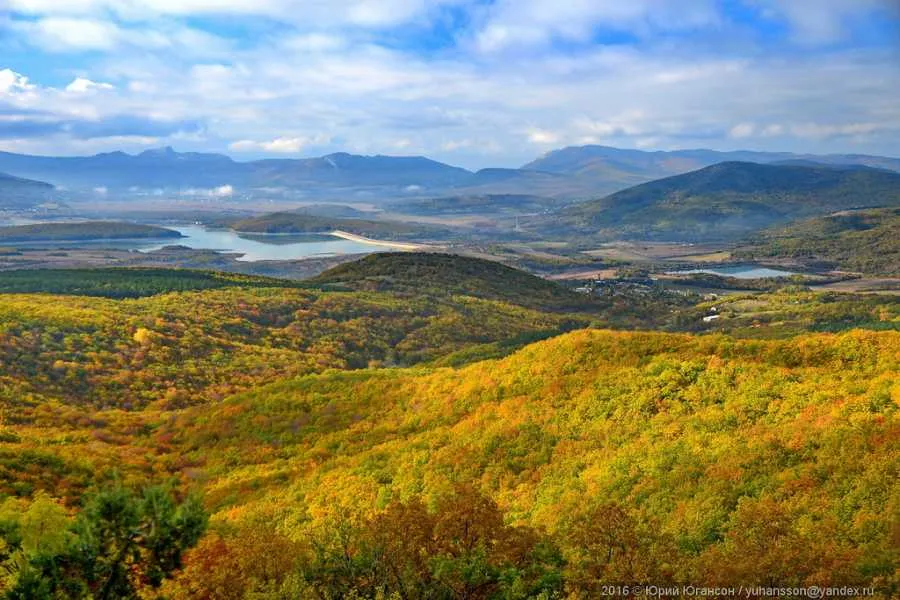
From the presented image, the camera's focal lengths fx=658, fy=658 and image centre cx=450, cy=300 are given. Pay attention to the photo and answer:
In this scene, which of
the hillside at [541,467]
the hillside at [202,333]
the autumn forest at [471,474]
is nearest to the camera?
the hillside at [541,467]

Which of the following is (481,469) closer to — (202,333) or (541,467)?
(541,467)

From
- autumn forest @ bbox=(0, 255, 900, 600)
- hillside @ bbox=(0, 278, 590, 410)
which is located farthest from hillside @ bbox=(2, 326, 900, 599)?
hillside @ bbox=(0, 278, 590, 410)

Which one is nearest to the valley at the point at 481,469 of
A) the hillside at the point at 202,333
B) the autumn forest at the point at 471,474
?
the autumn forest at the point at 471,474

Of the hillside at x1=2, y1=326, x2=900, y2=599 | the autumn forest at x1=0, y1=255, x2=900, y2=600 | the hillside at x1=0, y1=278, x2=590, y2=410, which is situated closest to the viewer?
the hillside at x1=2, y1=326, x2=900, y2=599

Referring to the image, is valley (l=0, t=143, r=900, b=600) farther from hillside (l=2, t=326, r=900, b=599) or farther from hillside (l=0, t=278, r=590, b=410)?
hillside (l=0, t=278, r=590, b=410)

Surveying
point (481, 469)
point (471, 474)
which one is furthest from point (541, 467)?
point (471, 474)

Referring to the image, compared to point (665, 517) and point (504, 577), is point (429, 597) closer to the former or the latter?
point (504, 577)

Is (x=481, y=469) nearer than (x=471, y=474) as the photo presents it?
No

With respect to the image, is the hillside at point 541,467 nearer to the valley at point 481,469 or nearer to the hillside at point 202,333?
the valley at point 481,469

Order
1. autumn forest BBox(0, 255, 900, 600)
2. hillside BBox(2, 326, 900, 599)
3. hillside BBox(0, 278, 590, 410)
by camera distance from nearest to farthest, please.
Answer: hillside BBox(2, 326, 900, 599), autumn forest BBox(0, 255, 900, 600), hillside BBox(0, 278, 590, 410)

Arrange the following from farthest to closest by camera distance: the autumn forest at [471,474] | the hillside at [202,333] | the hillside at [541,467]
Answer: the hillside at [202,333] < the autumn forest at [471,474] < the hillside at [541,467]
